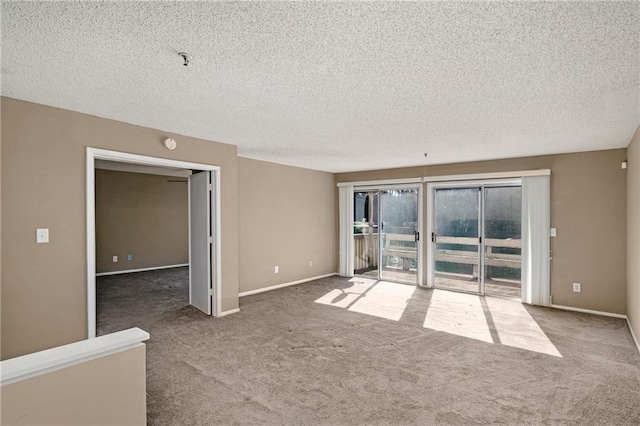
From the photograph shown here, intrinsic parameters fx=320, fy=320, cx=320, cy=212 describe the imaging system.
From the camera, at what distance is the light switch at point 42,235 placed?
2.83m

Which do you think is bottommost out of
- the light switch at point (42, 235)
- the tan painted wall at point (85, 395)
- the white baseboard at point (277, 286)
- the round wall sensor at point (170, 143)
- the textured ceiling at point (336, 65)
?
the white baseboard at point (277, 286)

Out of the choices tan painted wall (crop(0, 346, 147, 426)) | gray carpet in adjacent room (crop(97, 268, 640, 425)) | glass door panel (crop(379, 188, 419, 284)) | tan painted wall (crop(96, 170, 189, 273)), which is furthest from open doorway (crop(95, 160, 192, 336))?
glass door panel (crop(379, 188, 419, 284))

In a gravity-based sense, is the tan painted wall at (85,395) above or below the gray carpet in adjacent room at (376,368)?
above

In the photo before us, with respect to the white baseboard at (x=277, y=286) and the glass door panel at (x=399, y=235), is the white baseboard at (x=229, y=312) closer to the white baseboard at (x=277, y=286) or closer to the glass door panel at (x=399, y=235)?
the white baseboard at (x=277, y=286)

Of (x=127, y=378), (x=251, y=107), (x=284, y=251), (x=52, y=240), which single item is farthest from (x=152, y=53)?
(x=284, y=251)

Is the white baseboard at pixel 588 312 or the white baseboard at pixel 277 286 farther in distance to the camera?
the white baseboard at pixel 277 286

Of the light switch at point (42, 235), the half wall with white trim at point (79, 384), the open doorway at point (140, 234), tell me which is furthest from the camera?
the open doorway at point (140, 234)

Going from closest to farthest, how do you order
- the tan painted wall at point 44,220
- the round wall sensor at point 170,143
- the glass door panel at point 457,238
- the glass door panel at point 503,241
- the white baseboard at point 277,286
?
1. the tan painted wall at point 44,220
2. the round wall sensor at point 170,143
3. the glass door panel at point 503,241
4. the white baseboard at point 277,286
5. the glass door panel at point 457,238

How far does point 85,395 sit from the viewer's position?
163 cm

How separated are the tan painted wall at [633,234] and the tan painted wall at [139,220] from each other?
8.28m

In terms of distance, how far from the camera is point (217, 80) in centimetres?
232

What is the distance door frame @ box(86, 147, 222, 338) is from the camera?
3096 mm

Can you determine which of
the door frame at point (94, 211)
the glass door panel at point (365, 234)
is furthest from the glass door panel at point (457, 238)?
the door frame at point (94, 211)

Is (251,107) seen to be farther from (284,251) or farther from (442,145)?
(284,251)
